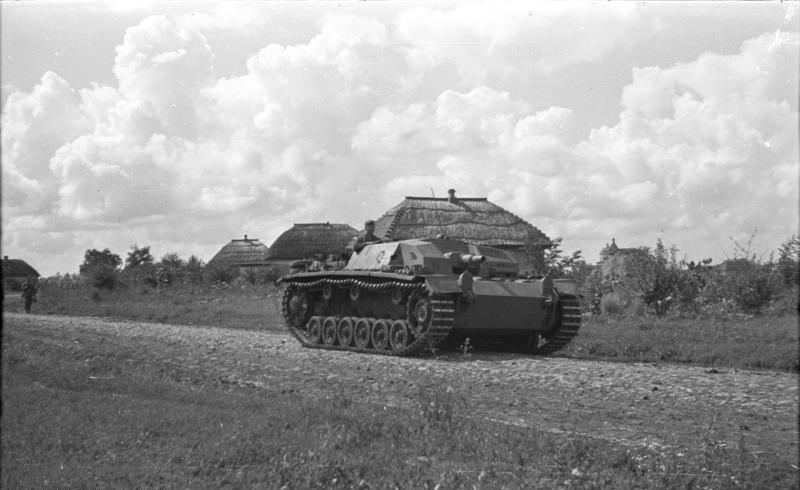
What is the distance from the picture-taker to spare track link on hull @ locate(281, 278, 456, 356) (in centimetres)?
1278

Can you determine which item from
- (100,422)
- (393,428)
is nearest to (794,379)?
(393,428)

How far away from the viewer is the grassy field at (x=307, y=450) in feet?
15.8

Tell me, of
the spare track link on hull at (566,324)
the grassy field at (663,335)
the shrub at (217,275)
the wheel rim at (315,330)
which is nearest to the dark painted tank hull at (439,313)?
the spare track link on hull at (566,324)

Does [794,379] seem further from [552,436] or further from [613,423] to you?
[552,436]

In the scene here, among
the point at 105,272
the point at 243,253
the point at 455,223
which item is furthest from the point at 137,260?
the point at 243,253

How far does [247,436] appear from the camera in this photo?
593cm

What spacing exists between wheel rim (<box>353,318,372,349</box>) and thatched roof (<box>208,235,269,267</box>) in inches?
1448

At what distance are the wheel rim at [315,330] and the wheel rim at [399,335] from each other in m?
2.53

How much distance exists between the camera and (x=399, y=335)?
552 inches

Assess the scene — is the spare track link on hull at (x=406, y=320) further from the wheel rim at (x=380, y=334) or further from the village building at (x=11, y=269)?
the village building at (x=11, y=269)

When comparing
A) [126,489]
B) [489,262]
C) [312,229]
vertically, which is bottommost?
[126,489]

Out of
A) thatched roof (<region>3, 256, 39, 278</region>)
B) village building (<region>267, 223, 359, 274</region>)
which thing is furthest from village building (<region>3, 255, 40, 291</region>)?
village building (<region>267, 223, 359, 274</region>)

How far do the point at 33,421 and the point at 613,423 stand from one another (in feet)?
14.5

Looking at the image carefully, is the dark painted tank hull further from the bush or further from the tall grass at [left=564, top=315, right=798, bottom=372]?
the bush
